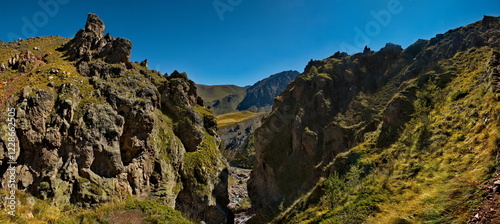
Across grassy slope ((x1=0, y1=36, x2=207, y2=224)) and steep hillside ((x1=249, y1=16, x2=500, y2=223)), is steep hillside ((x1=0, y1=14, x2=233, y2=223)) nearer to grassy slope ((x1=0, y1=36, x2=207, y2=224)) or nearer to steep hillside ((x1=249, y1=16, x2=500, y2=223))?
grassy slope ((x1=0, y1=36, x2=207, y2=224))

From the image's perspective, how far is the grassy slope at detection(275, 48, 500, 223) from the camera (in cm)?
1159

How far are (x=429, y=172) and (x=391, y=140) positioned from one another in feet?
40.7

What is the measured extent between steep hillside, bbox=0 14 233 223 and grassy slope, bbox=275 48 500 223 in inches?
677

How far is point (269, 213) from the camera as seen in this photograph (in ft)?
147

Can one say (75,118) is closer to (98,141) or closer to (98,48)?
(98,141)

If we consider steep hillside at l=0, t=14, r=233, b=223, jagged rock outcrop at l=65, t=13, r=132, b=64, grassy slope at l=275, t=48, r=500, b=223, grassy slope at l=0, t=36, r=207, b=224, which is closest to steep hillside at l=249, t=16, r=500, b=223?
grassy slope at l=275, t=48, r=500, b=223

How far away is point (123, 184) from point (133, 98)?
13265 mm

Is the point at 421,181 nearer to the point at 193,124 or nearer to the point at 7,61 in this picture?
the point at 193,124

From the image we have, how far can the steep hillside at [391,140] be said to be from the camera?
44.3ft

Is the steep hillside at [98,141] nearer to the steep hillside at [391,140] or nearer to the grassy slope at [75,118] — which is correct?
the grassy slope at [75,118]

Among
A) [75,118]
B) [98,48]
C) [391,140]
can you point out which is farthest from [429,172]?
[98,48]

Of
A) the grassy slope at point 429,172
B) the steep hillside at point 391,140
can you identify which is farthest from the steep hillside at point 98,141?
the grassy slope at point 429,172

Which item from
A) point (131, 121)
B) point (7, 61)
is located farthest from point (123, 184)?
point (7, 61)

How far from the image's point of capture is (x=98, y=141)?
29.4 m
